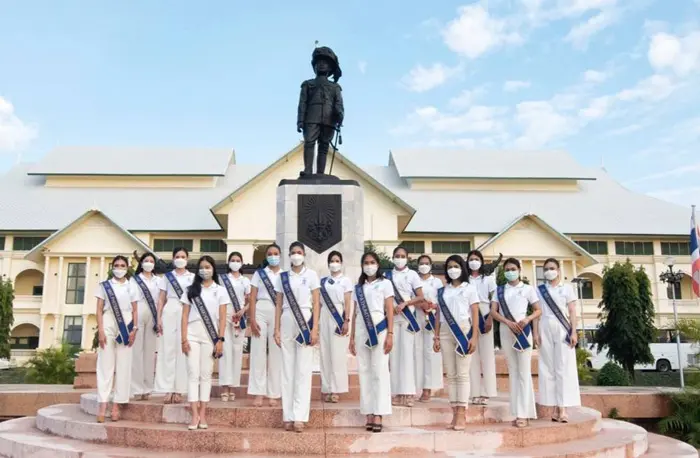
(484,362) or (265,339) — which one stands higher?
(265,339)

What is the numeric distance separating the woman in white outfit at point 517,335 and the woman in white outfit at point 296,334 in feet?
8.01

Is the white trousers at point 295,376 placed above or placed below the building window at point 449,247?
below

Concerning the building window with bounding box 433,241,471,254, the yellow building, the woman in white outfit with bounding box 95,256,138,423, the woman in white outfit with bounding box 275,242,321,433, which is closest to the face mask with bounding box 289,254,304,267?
the woman in white outfit with bounding box 275,242,321,433

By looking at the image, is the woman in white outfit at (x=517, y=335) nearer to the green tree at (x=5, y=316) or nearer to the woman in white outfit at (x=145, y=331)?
the woman in white outfit at (x=145, y=331)

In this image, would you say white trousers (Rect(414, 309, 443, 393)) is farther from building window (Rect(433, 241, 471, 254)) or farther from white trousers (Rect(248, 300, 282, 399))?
building window (Rect(433, 241, 471, 254))

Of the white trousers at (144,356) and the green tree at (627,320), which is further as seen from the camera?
the green tree at (627,320)

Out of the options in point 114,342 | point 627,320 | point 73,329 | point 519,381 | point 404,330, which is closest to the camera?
point 519,381

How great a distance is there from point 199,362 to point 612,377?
12.0 metres

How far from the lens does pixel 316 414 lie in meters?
7.18

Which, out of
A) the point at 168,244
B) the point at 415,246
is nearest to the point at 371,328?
the point at 415,246

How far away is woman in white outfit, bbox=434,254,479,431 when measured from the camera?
6.87m

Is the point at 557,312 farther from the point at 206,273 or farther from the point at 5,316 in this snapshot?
the point at 5,316

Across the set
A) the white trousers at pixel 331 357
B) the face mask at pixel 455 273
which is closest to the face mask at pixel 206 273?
the white trousers at pixel 331 357

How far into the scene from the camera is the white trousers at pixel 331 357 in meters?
8.05
